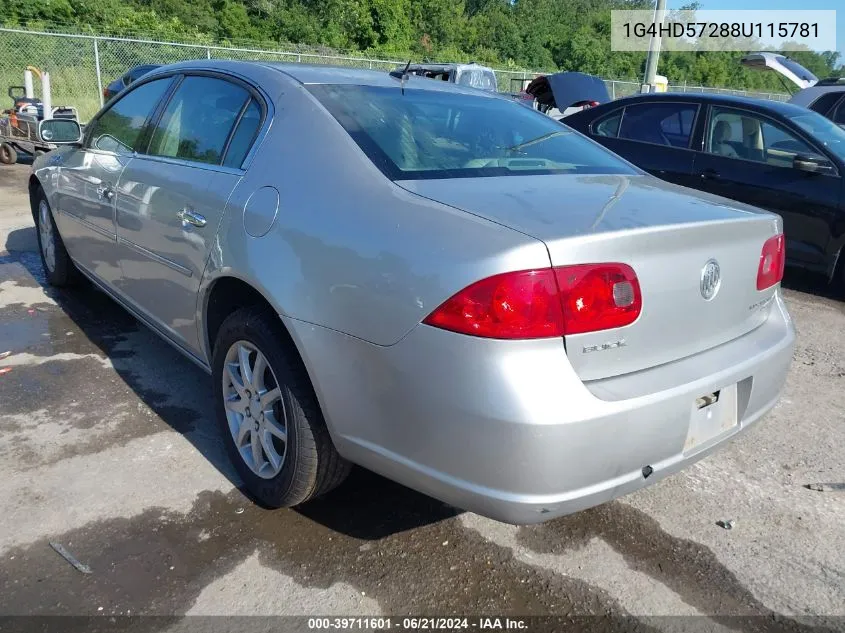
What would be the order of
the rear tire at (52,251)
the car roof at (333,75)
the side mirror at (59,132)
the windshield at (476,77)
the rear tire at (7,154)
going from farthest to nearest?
the windshield at (476,77) → the rear tire at (7,154) → the rear tire at (52,251) → the side mirror at (59,132) → the car roof at (333,75)

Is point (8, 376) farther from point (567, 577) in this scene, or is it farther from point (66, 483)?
point (567, 577)

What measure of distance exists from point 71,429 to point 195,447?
0.62m

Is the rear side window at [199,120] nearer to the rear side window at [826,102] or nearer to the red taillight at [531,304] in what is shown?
the red taillight at [531,304]

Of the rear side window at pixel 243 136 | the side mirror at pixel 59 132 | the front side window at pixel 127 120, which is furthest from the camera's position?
the side mirror at pixel 59 132

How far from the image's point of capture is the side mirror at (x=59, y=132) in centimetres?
454

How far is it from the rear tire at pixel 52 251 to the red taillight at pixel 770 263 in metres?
4.40

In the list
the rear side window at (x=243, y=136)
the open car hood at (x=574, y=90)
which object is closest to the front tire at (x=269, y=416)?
the rear side window at (x=243, y=136)

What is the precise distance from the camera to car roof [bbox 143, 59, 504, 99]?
3.01 metres

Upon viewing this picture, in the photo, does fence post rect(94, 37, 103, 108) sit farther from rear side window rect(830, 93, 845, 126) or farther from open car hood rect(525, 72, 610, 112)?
rear side window rect(830, 93, 845, 126)

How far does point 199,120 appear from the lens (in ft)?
10.9

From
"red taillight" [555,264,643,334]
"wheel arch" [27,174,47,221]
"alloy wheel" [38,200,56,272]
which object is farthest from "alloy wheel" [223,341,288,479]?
"wheel arch" [27,174,47,221]

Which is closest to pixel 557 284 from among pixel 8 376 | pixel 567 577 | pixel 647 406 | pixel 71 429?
pixel 647 406

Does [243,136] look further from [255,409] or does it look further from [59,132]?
[59,132]

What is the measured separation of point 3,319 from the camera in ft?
15.6
